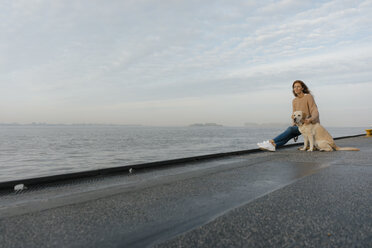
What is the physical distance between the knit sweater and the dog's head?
189mm

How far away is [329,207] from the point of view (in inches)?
97.3

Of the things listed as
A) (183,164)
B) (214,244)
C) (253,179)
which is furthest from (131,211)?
(183,164)

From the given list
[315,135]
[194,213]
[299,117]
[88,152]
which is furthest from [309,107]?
[88,152]

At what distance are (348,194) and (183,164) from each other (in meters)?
3.61

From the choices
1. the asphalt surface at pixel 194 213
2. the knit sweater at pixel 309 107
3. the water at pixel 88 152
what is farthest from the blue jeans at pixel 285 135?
the water at pixel 88 152

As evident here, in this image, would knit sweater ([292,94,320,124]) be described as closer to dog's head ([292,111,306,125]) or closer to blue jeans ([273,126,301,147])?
dog's head ([292,111,306,125])

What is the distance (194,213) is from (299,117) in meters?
7.06

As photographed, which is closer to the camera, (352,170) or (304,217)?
(304,217)

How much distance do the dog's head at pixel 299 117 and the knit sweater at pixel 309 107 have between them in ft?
0.62

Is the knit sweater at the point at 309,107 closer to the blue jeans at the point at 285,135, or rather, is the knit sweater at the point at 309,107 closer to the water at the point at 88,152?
the blue jeans at the point at 285,135

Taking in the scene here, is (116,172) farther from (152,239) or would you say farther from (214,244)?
(214,244)

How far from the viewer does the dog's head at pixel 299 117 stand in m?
8.20

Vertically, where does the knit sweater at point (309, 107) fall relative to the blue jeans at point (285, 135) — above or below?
above

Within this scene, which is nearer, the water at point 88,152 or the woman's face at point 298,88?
the woman's face at point 298,88
